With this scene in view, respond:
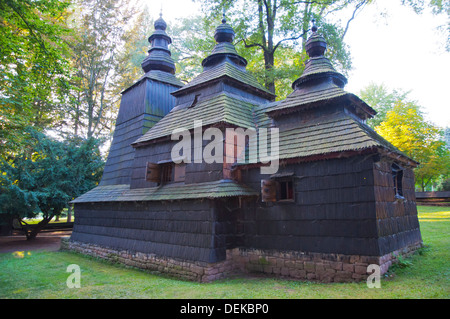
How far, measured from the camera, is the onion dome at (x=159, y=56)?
1800 cm

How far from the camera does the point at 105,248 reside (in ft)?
46.4

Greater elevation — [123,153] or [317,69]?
[317,69]

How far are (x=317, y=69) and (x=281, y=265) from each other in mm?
8023

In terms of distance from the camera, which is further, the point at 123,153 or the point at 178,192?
the point at 123,153

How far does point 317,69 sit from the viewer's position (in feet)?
38.7

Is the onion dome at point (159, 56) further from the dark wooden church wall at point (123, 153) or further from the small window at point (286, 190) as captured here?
the small window at point (286, 190)

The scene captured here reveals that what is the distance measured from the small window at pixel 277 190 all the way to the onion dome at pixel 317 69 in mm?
4796

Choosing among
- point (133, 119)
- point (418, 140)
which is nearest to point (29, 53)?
point (133, 119)

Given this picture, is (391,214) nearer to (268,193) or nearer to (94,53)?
(268,193)

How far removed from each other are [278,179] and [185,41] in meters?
25.4

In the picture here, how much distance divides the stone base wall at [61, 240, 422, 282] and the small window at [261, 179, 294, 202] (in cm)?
182

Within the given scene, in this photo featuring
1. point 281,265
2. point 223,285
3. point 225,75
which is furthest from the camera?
point 225,75

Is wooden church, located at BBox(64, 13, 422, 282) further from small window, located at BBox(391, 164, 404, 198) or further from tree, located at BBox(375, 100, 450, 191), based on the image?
tree, located at BBox(375, 100, 450, 191)
